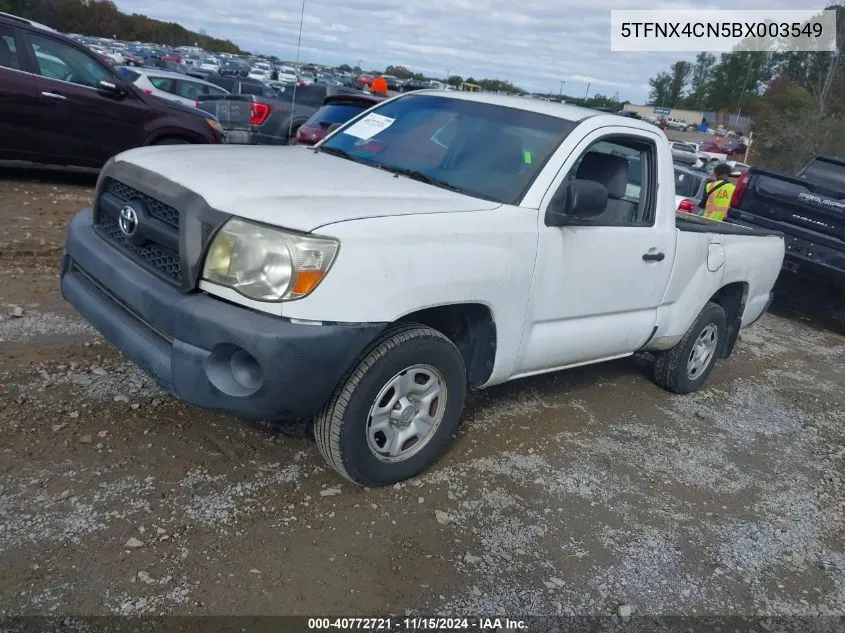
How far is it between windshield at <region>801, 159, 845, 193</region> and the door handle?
227 inches

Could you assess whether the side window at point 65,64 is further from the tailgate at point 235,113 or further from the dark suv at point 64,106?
the tailgate at point 235,113

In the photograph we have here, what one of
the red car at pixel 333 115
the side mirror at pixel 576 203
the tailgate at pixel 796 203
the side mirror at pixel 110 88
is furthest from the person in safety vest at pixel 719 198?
the side mirror at pixel 110 88

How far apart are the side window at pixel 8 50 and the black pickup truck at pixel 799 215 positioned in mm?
8253

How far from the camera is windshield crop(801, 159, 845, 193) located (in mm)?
9070

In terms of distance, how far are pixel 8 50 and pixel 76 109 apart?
84cm

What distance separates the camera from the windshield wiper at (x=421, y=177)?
3764 millimetres

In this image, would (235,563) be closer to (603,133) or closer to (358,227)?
(358,227)

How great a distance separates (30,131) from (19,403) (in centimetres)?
535

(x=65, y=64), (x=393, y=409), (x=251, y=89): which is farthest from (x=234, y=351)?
(x=251, y=89)

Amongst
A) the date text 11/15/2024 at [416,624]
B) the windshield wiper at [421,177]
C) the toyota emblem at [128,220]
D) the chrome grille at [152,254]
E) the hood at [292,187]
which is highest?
the windshield wiper at [421,177]

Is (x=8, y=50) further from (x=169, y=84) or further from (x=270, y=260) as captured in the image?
(x=169, y=84)

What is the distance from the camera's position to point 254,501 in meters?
3.23

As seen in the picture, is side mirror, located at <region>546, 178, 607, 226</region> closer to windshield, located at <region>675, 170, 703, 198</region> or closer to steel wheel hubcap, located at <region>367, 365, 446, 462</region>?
steel wheel hubcap, located at <region>367, 365, 446, 462</region>

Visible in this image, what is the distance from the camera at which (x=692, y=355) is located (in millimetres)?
5441
